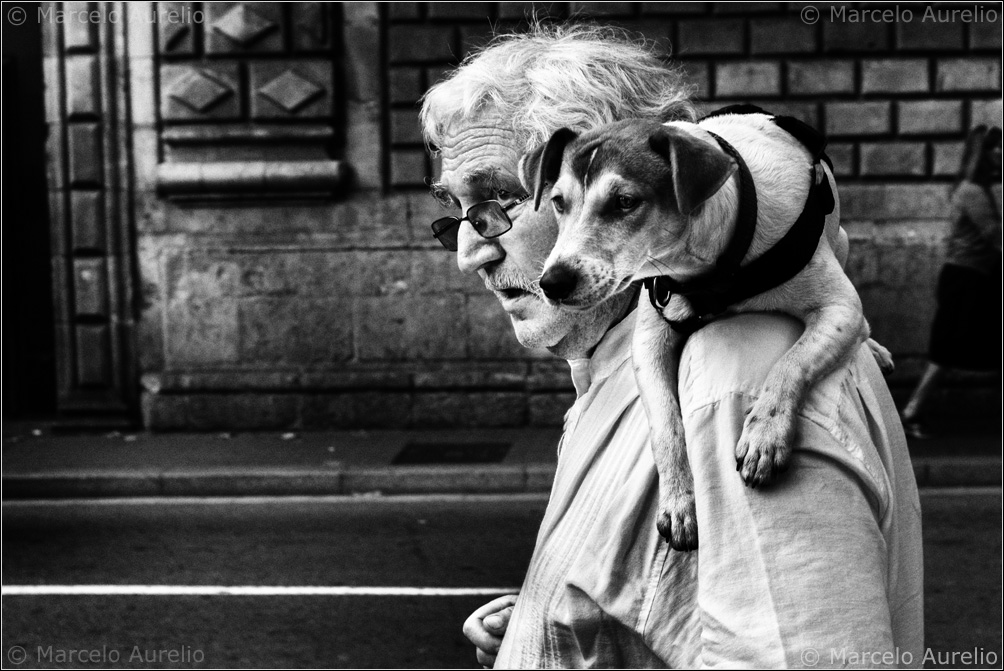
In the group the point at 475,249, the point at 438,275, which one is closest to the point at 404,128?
the point at 438,275

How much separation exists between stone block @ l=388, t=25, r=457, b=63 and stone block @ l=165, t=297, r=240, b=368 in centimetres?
249

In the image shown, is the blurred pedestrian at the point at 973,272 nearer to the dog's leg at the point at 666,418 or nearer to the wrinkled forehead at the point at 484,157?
the wrinkled forehead at the point at 484,157

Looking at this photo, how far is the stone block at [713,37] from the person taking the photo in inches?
409

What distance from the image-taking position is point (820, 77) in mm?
10430

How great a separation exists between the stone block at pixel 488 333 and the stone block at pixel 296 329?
1026 millimetres

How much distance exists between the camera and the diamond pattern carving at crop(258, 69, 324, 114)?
1053 centimetres

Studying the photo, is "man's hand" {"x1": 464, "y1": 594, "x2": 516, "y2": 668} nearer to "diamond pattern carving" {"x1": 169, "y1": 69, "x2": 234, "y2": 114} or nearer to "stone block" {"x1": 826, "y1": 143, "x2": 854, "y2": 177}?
"stone block" {"x1": 826, "y1": 143, "x2": 854, "y2": 177}

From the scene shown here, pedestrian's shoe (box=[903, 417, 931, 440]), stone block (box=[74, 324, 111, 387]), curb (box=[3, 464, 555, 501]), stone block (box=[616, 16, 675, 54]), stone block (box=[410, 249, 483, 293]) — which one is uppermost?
stone block (box=[616, 16, 675, 54])

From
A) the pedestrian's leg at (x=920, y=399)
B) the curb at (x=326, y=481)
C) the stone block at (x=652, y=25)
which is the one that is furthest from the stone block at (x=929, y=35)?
the curb at (x=326, y=481)

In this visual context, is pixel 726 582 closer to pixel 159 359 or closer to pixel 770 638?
pixel 770 638

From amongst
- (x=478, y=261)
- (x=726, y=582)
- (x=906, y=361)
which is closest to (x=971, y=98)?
(x=906, y=361)

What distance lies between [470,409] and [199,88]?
348cm

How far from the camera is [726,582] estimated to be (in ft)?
4.47

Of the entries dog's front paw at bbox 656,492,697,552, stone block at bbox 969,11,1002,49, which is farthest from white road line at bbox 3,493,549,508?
dog's front paw at bbox 656,492,697,552
